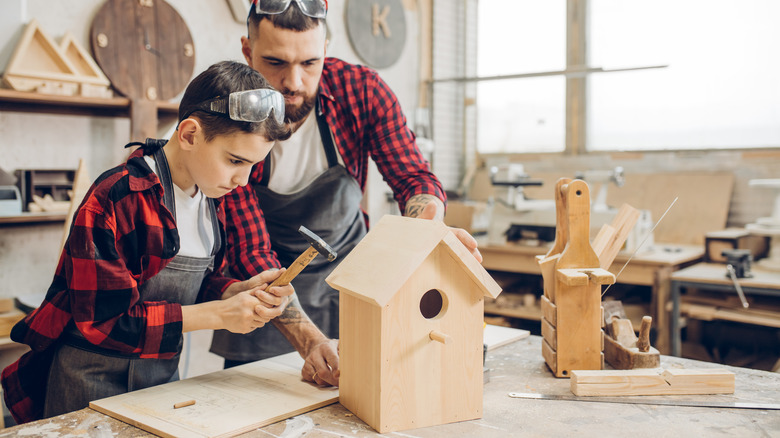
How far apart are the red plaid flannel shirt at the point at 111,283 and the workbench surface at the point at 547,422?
19 centimetres

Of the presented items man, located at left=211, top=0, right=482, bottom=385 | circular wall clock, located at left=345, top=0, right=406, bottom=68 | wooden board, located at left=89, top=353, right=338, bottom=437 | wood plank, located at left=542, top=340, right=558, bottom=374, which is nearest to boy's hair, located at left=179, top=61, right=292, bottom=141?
man, located at left=211, top=0, right=482, bottom=385

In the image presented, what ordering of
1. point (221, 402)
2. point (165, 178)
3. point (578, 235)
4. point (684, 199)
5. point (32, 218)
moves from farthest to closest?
1. point (684, 199)
2. point (32, 218)
3. point (578, 235)
4. point (165, 178)
5. point (221, 402)

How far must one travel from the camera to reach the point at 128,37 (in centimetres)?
307

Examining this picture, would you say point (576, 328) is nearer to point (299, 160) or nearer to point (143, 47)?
point (299, 160)

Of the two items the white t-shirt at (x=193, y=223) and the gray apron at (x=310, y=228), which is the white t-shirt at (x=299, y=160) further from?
the white t-shirt at (x=193, y=223)

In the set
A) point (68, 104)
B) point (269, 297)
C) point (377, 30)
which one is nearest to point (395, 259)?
point (269, 297)

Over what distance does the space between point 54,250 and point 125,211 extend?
1.95 metres

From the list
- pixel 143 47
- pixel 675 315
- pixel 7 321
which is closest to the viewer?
pixel 7 321

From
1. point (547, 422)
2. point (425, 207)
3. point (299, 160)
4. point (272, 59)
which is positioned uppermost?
point (272, 59)

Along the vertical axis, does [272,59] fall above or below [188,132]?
above

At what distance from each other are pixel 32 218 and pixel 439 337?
216cm

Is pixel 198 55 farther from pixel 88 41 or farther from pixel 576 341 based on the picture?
pixel 576 341

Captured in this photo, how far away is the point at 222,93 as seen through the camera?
1379 mm

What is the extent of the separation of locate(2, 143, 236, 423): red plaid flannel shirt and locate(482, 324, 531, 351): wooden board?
0.87 metres
